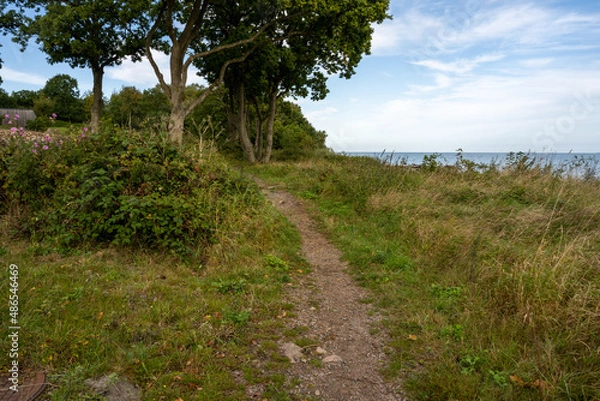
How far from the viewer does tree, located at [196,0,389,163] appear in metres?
14.0

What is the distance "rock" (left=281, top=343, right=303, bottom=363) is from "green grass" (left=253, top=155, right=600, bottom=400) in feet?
2.89

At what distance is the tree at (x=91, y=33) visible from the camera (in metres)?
15.9

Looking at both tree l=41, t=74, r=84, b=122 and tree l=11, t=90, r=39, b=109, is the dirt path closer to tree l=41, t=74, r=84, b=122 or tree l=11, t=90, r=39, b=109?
tree l=41, t=74, r=84, b=122

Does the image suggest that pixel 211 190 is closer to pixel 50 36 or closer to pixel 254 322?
pixel 254 322

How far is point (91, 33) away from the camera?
66.1ft

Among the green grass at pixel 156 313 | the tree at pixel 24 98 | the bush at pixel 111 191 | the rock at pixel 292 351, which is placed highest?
the tree at pixel 24 98

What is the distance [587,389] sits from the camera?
2.90m

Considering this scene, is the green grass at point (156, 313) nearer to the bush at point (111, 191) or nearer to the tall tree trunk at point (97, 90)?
the bush at point (111, 191)

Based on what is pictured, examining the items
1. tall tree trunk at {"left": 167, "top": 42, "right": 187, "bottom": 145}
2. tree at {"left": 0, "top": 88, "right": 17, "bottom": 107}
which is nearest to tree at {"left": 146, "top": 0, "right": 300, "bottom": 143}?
tall tree trunk at {"left": 167, "top": 42, "right": 187, "bottom": 145}

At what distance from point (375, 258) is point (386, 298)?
4.22ft

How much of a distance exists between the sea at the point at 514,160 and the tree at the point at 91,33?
11.4 metres

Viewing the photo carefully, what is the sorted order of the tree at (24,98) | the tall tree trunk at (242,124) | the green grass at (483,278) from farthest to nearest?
1. the tree at (24,98)
2. the tall tree trunk at (242,124)
3. the green grass at (483,278)

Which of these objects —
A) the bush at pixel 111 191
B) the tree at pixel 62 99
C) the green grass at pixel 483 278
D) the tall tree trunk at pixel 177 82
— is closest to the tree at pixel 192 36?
the tall tree trunk at pixel 177 82

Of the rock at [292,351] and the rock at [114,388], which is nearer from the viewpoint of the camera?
the rock at [114,388]
